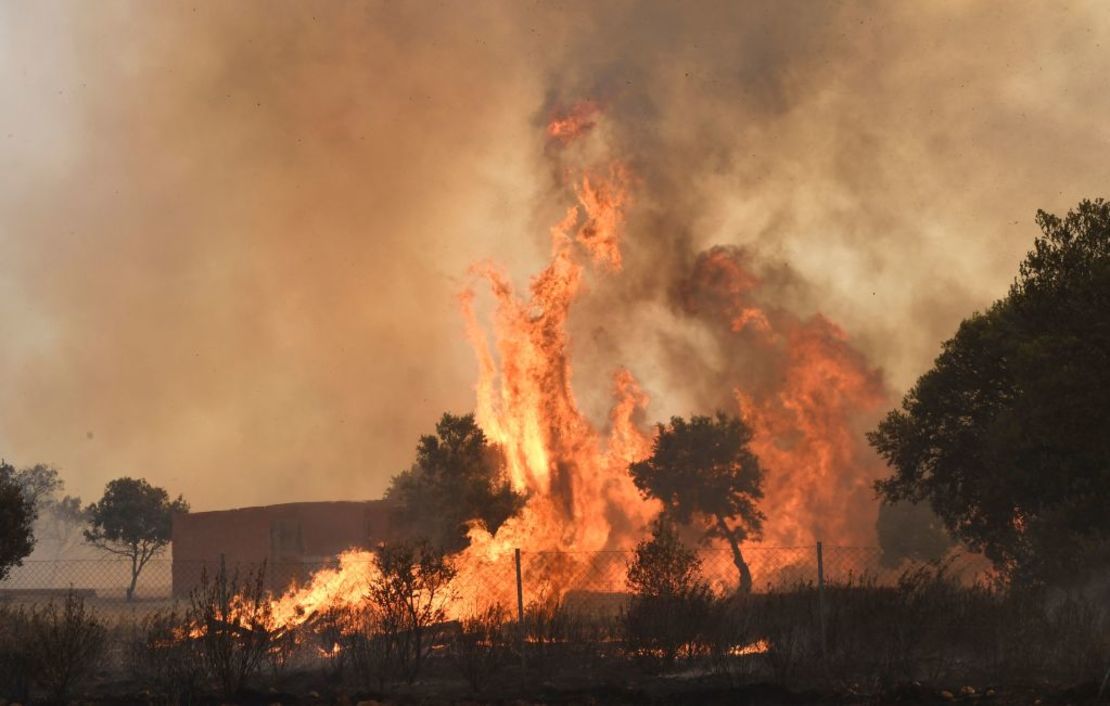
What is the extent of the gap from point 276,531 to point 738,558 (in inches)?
1150

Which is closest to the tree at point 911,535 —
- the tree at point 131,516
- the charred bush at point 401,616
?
the charred bush at point 401,616

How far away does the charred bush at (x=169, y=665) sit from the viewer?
47.2ft

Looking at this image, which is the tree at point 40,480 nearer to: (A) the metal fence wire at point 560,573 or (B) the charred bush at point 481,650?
(A) the metal fence wire at point 560,573

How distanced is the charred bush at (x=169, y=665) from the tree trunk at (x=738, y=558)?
33.5 meters

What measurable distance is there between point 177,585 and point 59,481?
8176 cm

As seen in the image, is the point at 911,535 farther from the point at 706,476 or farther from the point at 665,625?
the point at 665,625

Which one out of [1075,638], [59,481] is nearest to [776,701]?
[1075,638]

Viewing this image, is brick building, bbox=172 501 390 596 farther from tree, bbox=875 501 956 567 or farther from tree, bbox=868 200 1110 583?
tree, bbox=868 200 1110 583

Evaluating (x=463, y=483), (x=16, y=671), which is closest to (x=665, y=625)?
(x=16, y=671)

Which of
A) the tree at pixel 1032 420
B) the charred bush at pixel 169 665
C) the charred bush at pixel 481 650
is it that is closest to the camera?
the charred bush at pixel 169 665

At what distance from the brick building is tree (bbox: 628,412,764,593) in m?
19.3

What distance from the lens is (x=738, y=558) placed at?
172 ft

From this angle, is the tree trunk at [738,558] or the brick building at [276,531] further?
the brick building at [276,531]

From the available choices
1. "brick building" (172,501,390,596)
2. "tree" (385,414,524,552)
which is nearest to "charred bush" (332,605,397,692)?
"tree" (385,414,524,552)
